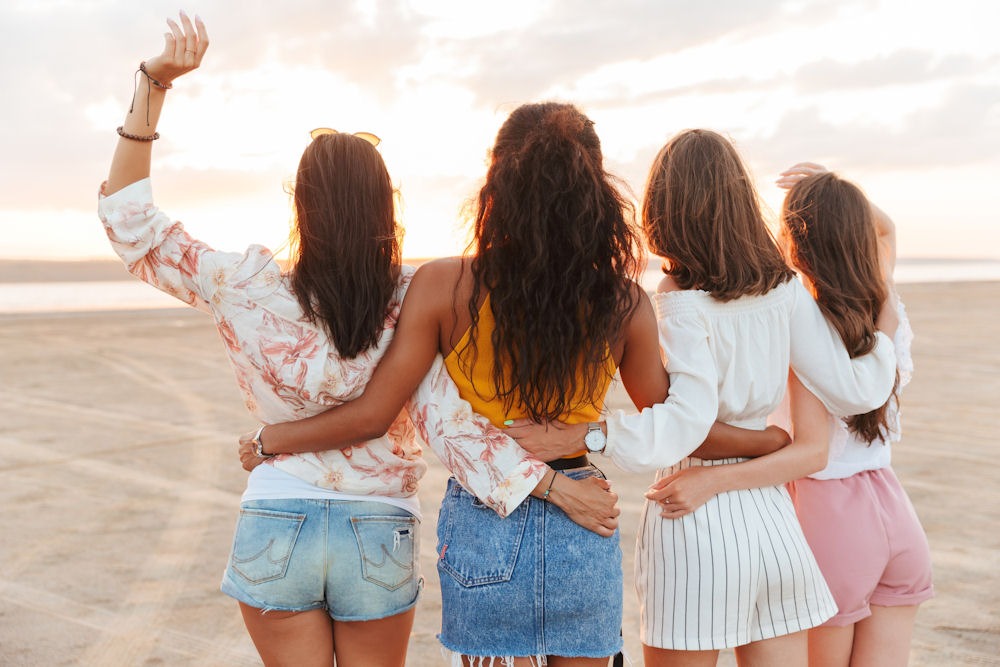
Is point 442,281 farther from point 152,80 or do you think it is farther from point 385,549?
point 152,80

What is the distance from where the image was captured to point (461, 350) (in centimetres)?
211

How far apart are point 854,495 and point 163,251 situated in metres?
1.91

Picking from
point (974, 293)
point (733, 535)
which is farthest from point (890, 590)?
point (974, 293)

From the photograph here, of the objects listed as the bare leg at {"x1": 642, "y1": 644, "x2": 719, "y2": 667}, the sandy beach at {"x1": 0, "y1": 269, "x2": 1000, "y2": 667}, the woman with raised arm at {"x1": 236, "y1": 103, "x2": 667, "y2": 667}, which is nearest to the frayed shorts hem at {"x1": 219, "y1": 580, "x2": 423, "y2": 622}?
the woman with raised arm at {"x1": 236, "y1": 103, "x2": 667, "y2": 667}

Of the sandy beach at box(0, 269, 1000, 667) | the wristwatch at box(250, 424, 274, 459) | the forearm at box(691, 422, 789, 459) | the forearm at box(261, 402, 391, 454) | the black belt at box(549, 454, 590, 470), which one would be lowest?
the sandy beach at box(0, 269, 1000, 667)

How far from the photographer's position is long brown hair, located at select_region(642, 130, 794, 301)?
2264mm

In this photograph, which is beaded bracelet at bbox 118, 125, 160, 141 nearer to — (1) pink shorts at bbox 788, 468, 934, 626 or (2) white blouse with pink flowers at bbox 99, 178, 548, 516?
(2) white blouse with pink flowers at bbox 99, 178, 548, 516

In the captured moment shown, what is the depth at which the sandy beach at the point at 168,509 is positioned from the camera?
418 cm

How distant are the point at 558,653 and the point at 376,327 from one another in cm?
84

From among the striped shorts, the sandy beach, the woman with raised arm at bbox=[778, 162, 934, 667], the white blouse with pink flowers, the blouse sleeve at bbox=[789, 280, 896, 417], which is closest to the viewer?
the white blouse with pink flowers

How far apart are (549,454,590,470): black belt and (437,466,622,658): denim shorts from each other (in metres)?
0.11

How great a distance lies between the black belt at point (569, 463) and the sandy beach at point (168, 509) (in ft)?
7.04

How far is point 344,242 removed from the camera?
2174 mm

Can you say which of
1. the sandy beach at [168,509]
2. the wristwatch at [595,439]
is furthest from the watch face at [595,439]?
the sandy beach at [168,509]
